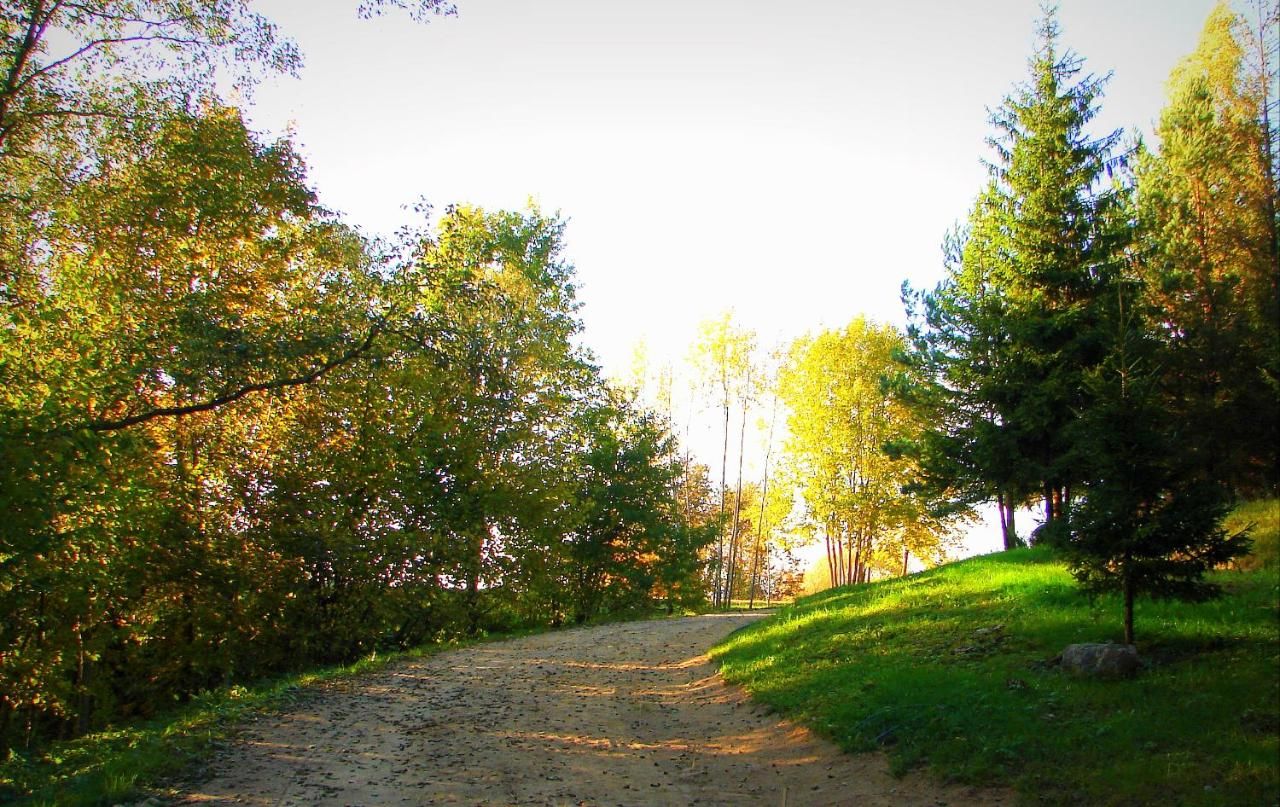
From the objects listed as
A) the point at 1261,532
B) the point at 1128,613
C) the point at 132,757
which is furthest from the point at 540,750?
the point at 1261,532

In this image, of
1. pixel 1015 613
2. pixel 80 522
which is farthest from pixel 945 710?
pixel 80 522

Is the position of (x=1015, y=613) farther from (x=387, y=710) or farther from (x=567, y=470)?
(x=567, y=470)

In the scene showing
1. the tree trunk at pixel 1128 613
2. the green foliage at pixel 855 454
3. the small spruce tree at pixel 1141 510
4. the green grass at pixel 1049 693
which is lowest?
the green grass at pixel 1049 693

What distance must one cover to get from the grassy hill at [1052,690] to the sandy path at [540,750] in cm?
52

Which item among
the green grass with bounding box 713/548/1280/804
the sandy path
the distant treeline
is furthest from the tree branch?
the green grass with bounding box 713/548/1280/804

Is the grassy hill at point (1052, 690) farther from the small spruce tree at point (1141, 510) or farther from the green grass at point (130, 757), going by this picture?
the green grass at point (130, 757)

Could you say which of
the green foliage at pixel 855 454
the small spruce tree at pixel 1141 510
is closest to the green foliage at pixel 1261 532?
the small spruce tree at pixel 1141 510

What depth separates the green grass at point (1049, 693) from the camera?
580cm

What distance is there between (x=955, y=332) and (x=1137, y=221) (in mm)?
4954

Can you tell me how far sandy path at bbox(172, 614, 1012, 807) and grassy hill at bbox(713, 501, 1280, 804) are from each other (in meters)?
0.52

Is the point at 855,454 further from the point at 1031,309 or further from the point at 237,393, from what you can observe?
the point at 237,393

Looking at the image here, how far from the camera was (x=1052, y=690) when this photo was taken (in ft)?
25.3

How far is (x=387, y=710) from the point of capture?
10609 millimetres

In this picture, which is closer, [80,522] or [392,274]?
[80,522]
